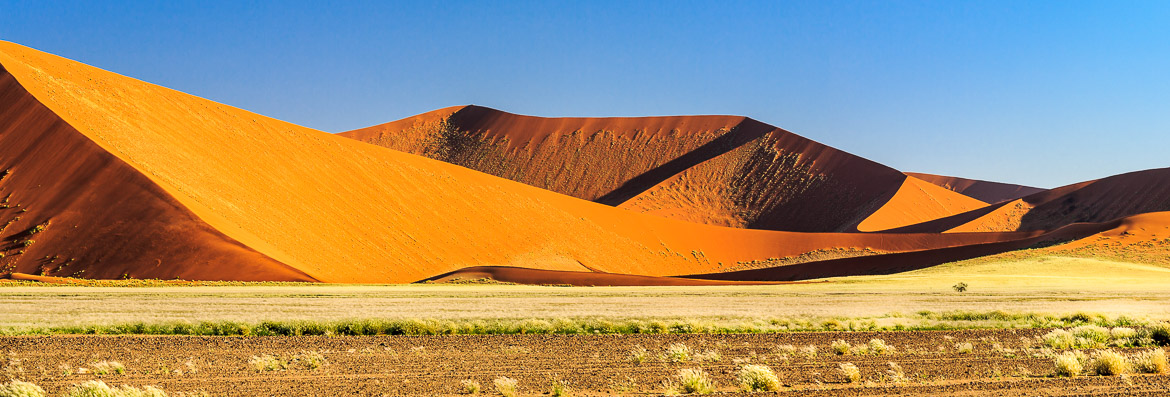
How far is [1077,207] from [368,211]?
80.1 meters

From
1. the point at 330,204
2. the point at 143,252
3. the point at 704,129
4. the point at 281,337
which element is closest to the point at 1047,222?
the point at 704,129

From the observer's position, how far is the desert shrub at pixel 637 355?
55.6 ft

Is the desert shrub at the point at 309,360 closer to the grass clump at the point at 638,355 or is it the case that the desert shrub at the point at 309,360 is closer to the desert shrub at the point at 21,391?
the desert shrub at the point at 21,391

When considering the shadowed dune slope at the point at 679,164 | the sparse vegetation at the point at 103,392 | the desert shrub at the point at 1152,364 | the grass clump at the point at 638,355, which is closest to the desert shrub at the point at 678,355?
the grass clump at the point at 638,355

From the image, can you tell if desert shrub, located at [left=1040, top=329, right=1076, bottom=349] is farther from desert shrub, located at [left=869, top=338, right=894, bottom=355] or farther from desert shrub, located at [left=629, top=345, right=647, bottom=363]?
desert shrub, located at [left=629, top=345, right=647, bottom=363]

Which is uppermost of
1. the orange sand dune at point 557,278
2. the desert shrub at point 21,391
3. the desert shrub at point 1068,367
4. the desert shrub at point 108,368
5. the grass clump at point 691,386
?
the desert shrub at point 1068,367

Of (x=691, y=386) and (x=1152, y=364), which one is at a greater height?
(x=1152, y=364)

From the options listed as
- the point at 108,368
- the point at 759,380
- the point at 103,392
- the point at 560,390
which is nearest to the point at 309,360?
the point at 108,368

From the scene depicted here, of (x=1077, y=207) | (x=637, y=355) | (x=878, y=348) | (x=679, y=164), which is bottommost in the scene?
(x=637, y=355)

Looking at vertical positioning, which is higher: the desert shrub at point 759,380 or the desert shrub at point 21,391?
the desert shrub at point 759,380

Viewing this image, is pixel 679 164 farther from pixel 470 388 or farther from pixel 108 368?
pixel 470 388

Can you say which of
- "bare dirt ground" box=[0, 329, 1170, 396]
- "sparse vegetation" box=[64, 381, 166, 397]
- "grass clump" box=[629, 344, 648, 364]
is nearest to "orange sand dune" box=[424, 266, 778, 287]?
"bare dirt ground" box=[0, 329, 1170, 396]

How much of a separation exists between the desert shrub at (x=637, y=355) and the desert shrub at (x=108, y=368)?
8692mm

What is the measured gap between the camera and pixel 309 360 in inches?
630
